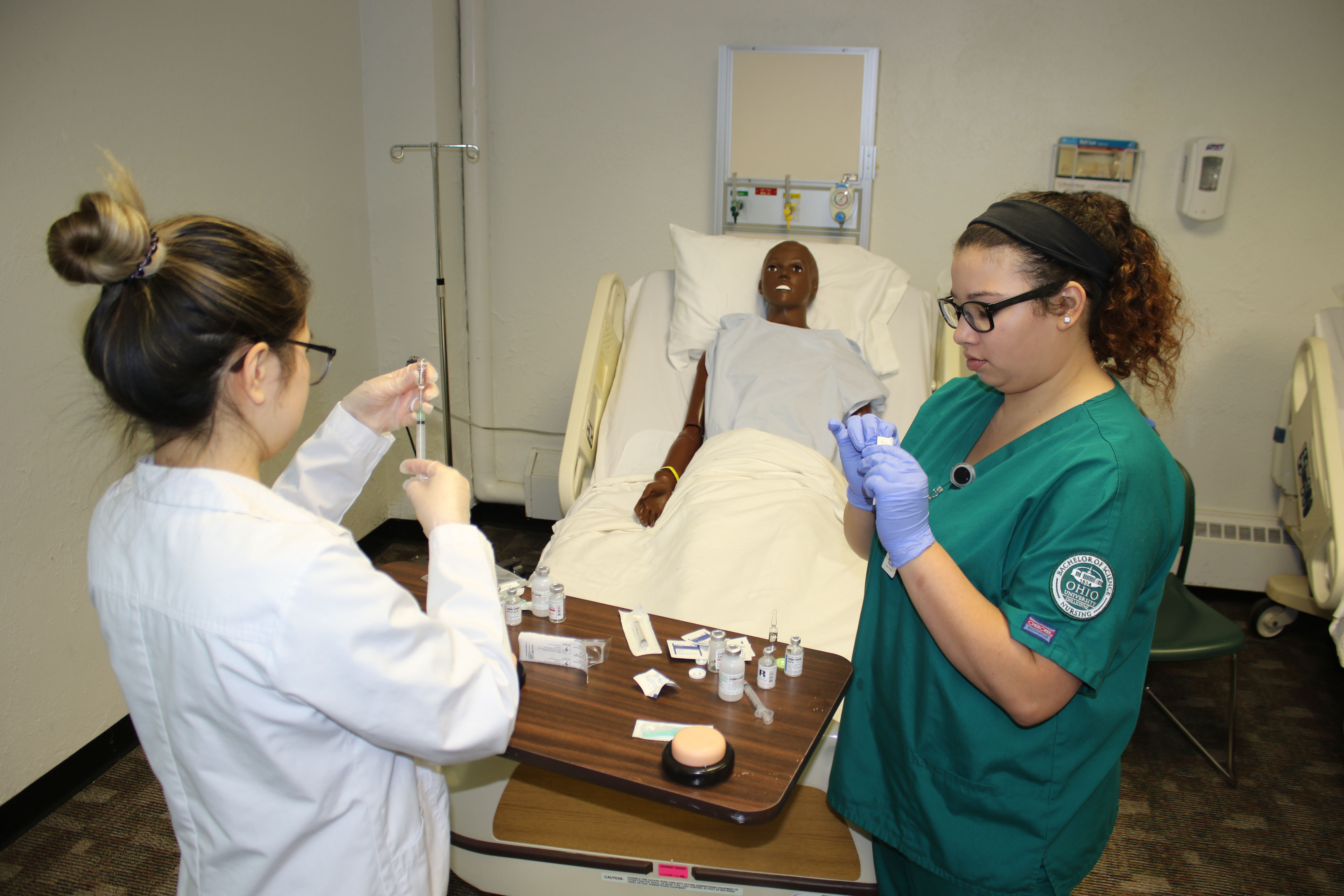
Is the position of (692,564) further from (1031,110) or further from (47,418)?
(1031,110)

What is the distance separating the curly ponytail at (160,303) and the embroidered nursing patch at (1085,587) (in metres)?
0.96

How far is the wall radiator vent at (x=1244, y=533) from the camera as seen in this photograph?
10.8 feet

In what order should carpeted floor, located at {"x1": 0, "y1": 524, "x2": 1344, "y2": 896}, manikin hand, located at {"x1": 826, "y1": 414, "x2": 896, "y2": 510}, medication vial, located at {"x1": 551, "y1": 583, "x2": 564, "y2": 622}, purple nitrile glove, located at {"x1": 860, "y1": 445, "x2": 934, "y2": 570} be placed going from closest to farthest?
purple nitrile glove, located at {"x1": 860, "y1": 445, "x2": 934, "y2": 570}
manikin hand, located at {"x1": 826, "y1": 414, "x2": 896, "y2": 510}
medication vial, located at {"x1": 551, "y1": 583, "x2": 564, "y2": 622}
carpeted floor, located at {"x1": 0, "y1": 524, "x2": 1344, "y2": 896}

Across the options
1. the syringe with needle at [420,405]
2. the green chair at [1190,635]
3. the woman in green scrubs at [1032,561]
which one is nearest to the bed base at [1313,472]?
the green chair at [1190,635]

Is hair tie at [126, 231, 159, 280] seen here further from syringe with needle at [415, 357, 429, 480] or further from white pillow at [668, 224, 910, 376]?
white pillow at [668, 224, 910, 376]

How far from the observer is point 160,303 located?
0.81m

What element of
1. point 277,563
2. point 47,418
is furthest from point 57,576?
point 277,563

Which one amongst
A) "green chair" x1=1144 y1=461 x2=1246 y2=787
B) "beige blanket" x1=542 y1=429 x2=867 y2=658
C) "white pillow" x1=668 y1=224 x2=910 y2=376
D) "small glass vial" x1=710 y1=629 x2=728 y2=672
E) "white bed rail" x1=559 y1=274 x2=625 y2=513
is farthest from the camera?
"white pillow" x1=668 y1=224 x2=910 y2=376

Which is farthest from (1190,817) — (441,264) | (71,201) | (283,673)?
(71,201)

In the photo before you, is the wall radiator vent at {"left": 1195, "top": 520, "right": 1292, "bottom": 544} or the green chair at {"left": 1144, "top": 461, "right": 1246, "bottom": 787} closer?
the green chair at {"left": 1144, "top": 461, "right": 1246, "bottom": 787}

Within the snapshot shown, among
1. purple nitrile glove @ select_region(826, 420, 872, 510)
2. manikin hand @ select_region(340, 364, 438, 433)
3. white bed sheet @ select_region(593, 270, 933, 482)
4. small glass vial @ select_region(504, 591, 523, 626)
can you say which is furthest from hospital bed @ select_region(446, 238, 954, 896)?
white bed sheet @ select_region(593, 270, 933, 482)

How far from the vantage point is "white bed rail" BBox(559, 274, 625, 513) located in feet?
8.60

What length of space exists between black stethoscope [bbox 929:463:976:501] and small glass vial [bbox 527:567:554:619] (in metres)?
0.68

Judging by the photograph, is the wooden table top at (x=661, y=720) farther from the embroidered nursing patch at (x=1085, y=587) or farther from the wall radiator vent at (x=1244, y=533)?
the wall radiator vent at (x=1244, y=533)
